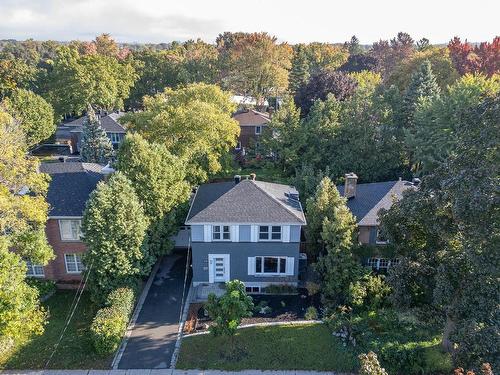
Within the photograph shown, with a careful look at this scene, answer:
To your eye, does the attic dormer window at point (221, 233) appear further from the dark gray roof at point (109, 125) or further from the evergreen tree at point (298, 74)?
the evergreen tree at point (298, 74)

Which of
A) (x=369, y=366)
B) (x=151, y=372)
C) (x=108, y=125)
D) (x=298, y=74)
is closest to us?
(x=369, y=366)

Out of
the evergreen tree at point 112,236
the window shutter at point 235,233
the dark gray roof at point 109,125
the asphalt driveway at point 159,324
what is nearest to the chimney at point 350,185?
the window shutter at point 235,233

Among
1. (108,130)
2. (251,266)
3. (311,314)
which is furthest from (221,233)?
(108,130)

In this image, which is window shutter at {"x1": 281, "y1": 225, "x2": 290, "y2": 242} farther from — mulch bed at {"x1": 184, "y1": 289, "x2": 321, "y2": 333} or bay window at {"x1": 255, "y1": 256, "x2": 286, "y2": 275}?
mulch bed at {"x1": 184, "y1": 289, "x2": 321, "y2": 333}

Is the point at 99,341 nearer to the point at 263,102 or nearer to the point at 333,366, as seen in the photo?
the point at 333,366

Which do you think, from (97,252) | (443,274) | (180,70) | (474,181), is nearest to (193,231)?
(97,252)

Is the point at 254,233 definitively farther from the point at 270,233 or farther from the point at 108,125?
the point at 108,125
